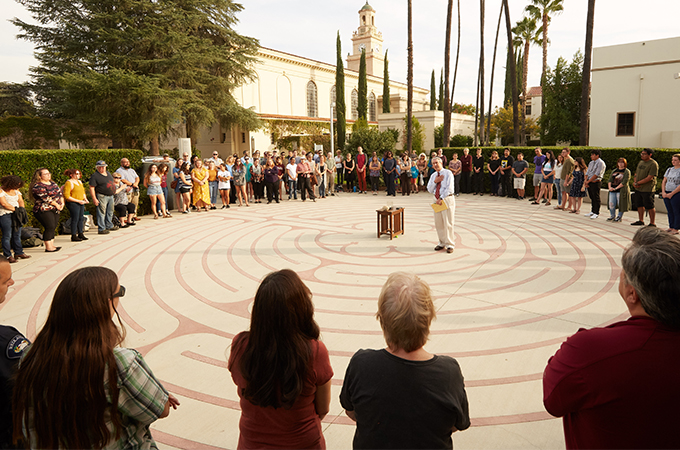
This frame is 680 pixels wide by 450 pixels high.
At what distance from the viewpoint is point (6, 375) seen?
203 cm

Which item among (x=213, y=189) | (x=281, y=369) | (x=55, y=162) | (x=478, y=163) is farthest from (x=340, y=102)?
(x=281, y=369)

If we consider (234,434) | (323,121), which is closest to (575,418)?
(234,434)

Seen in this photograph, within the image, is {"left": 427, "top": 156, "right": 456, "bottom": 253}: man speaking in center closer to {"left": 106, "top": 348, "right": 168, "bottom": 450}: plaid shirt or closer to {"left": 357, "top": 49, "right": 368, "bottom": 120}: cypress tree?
{"left": 106, "top": 348, "right": 168, "bottom": 450}: plaid shirt

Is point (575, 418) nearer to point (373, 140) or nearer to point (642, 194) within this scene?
point (642, 194)

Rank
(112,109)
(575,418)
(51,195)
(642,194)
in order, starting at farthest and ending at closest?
(112,109) → (642,194) → (51,195) → (575,418)

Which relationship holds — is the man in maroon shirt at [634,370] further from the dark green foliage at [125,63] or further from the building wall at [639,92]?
the dark green foliage at [125,63]

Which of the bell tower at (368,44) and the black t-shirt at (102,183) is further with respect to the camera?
the bell tower at (368,44)

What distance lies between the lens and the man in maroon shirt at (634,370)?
5.33 ft

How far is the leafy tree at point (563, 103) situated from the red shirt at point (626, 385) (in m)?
33.4

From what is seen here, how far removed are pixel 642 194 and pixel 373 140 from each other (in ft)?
54.5

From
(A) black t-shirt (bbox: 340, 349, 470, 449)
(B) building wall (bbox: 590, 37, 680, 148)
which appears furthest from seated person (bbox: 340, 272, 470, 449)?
(B) building wall (bbox: 590, 37, 680, 148)

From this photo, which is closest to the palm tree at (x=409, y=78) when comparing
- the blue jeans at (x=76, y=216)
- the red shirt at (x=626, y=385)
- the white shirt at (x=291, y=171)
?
the white shirt at (x=291, y=171)

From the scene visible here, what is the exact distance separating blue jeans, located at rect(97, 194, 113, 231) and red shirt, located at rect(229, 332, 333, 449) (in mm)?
10441

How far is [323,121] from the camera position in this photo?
141ft
